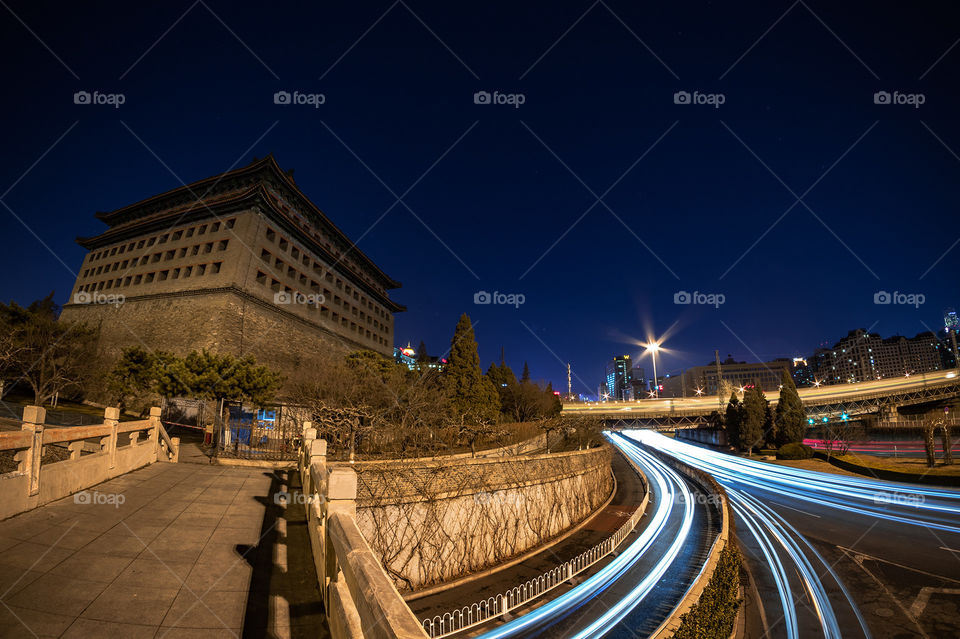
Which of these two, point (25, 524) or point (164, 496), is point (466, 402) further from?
point (25, 524)

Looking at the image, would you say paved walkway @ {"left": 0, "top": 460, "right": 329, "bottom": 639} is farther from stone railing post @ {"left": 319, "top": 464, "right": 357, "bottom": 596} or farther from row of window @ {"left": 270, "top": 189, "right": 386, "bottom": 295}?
row of window @ {"left": 270, "top": 189, "right": 386, "bottom": 295}

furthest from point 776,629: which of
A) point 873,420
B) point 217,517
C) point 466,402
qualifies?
point 873,420

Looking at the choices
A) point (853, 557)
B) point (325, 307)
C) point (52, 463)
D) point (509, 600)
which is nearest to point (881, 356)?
point (853, 557)

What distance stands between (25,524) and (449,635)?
8.91 metres

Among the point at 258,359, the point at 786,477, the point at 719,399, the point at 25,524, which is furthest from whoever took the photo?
the point at 719,399

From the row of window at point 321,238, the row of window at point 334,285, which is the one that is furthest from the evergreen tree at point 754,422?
the row of window at point 321,238

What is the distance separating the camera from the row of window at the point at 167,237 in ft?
117

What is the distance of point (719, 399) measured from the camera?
5006 centimetres

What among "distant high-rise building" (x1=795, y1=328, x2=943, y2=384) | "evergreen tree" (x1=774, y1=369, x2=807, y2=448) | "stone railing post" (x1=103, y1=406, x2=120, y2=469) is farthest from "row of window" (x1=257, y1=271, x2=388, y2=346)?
"distant high-rise building" (x1=795, y1=328, x2=943, y2=384)

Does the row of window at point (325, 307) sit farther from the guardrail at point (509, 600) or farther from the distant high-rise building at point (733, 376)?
the distant high-rise building at point (733, 376)

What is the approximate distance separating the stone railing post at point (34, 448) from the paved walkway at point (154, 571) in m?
0.51

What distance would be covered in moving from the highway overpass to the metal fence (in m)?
39.9

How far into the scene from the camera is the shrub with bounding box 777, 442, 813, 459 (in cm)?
3278

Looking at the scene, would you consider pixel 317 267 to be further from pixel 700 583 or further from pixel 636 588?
pixel 700 583
